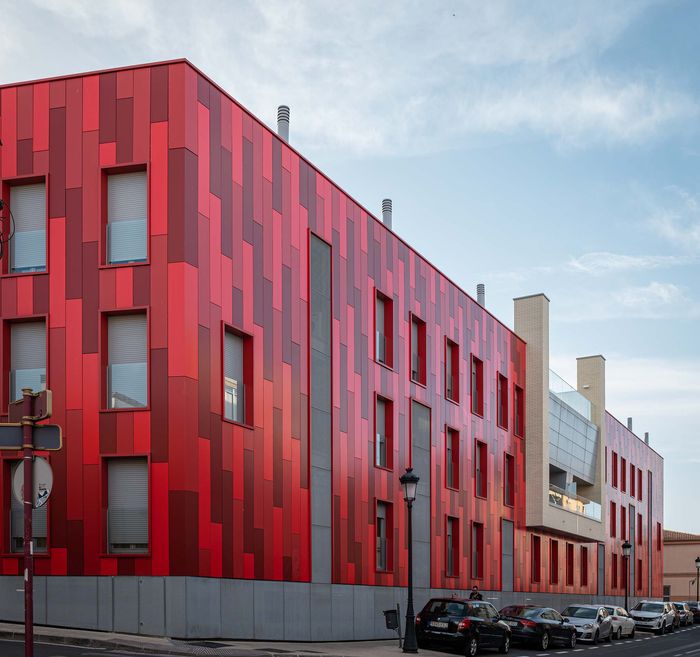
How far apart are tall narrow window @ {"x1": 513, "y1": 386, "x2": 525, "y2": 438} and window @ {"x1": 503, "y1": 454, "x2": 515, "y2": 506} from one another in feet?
5.35

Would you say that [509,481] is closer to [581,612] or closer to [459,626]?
[581,612]

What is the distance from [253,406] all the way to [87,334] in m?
4.58

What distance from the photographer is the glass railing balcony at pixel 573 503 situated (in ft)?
175

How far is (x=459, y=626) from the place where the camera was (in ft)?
90.0

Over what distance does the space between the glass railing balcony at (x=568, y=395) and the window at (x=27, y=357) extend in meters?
32.7

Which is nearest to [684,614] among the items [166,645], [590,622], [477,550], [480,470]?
[477,550]

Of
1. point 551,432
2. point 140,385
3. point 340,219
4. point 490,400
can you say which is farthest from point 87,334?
point 551,432

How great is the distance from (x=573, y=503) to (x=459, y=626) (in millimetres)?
31363

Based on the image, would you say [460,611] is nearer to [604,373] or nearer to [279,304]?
[279,304]

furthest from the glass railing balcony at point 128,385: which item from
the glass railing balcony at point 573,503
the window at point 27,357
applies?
the glass railing balcony at point 573,503

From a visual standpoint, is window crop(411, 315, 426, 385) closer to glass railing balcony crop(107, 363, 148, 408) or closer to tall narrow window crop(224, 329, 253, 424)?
tall narrow window crop(224, 329, 253, 424)

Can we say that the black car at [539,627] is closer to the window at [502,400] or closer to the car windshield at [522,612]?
the car windshield at [522,612]

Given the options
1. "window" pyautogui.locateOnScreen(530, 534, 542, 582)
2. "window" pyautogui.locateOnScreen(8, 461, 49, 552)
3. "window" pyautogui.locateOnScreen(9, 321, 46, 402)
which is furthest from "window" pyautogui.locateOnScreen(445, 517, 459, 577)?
"window" pyautogui.locateOnScreen(9, 321, 46, 402)

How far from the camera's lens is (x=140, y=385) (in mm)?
24781
